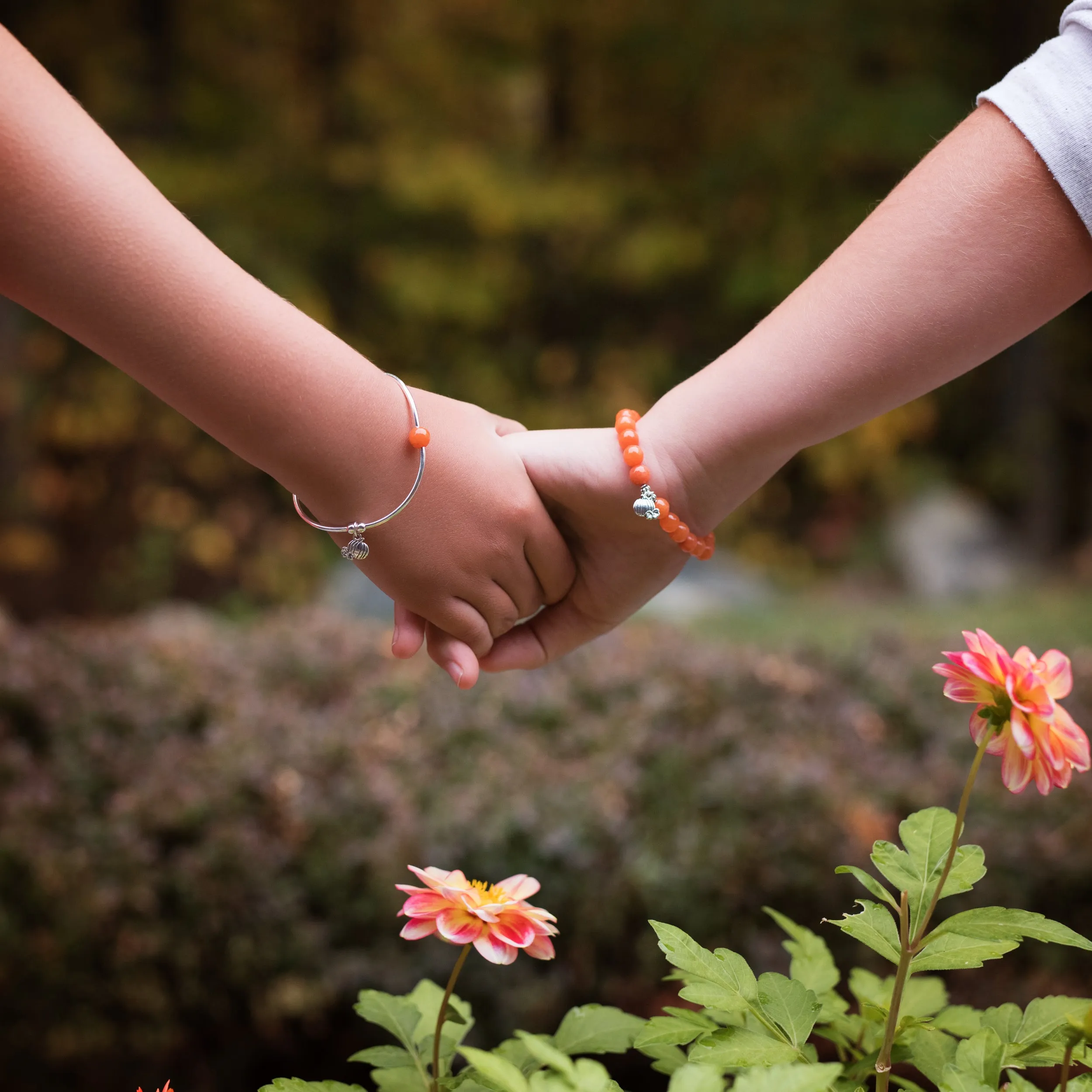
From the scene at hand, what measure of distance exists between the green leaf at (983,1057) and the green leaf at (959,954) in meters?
0.04

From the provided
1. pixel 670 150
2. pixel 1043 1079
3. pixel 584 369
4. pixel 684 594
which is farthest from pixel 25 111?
pixel 670 150

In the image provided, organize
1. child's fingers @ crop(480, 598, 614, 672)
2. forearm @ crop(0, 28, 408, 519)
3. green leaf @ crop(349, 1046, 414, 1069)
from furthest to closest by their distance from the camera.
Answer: child's fingers @ crop(480, 598, 614, 672)
forearm @ crop(0, 28, 408, 519)
green leaf @ crop(349, 1046, 414, 1069)

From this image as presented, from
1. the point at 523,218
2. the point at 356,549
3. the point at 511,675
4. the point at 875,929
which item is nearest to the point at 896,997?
the point at 875,929

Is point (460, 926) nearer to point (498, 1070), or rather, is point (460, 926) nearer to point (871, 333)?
point (498, 1070)

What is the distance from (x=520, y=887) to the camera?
0.64m

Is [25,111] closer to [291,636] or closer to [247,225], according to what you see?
[291,636]

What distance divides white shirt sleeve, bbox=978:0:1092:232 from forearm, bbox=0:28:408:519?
26.1 inches

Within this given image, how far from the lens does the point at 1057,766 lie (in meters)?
0.57

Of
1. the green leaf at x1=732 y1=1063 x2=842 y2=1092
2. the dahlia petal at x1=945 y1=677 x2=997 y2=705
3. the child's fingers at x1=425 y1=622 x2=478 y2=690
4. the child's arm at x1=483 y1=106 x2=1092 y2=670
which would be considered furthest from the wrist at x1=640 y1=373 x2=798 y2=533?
the green leaf at x1=732 y1=1063 x2=842 y2=1092

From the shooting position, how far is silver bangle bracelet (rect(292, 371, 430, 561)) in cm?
109

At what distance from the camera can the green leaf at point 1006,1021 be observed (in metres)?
0.63

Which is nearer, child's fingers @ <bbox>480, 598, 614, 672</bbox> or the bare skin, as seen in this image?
the bare skin

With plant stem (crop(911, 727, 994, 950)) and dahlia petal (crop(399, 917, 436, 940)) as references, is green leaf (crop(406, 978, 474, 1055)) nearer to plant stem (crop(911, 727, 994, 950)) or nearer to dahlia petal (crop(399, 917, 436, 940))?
dahlia petal (crop(399, 917, 436, 940))

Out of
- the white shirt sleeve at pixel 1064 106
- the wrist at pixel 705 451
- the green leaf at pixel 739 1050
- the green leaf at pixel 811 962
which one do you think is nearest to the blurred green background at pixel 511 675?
the green leaf at pixel 811 962
